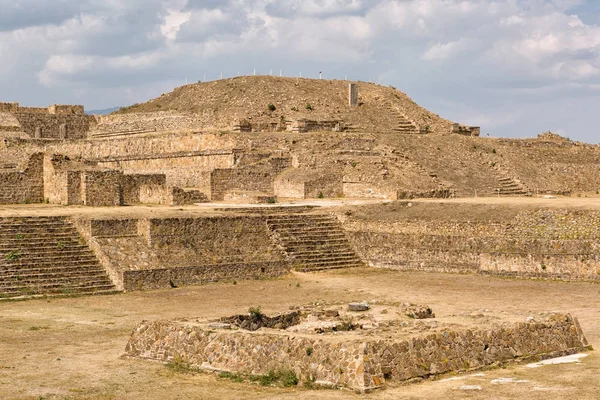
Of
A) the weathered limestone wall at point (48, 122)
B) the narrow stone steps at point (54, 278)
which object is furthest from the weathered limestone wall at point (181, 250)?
the weathered limestone wall at point (48, 122)

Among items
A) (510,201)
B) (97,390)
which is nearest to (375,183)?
(510,201)

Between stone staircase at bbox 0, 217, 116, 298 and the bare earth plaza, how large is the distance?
75 millimetres

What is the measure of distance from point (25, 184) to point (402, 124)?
67.5 ft

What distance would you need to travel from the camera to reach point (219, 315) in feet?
76.4

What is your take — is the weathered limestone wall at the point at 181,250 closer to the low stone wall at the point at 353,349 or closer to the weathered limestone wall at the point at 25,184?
the weathered limestone wall at the point at 25,184

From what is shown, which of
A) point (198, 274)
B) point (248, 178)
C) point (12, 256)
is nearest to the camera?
point (12, 256)

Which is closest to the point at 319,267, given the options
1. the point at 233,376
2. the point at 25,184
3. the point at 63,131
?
the point at 25,184

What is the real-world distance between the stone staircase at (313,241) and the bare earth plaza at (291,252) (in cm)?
9

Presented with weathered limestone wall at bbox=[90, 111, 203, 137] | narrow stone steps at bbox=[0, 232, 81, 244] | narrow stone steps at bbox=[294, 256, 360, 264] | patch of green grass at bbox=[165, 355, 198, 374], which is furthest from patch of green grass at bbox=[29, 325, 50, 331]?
weathered limestone wall at bbox=[90, 111, 203, 137]

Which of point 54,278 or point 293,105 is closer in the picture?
point 54,278

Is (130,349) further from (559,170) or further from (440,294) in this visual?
(559,170)

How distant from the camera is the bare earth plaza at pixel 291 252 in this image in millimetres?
16328

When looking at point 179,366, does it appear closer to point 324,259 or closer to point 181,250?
point 181,250

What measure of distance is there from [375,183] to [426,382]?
1048 inches
